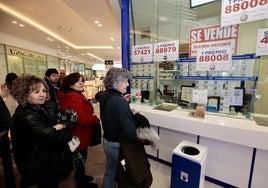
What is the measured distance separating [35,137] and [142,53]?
2.29 m

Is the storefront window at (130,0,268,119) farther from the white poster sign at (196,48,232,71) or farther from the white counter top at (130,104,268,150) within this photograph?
the white counter top at (130,104,268,150)

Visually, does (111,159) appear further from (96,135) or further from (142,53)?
(142,53)

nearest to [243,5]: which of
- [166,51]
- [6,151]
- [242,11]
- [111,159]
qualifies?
[242,11]

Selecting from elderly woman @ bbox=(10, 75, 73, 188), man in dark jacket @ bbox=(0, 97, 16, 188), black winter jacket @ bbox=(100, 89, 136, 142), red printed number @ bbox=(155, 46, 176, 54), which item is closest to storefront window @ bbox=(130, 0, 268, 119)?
red printed number @ bbox=(155, 46, 176, 54)

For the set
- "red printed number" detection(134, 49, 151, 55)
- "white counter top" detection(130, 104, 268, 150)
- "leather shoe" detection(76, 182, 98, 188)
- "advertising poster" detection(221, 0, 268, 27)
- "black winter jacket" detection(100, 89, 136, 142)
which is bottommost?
"leather shoe" detection(76, 182, 98, 188)

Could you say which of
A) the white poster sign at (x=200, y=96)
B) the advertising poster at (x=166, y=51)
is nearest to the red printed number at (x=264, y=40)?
the white poster sign at (x=200, y=96)

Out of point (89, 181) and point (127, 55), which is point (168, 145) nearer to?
point (89, 181)

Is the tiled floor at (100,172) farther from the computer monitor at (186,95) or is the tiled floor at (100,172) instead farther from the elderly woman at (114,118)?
the computer monitor at (186,95)

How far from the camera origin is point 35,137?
1.24 m

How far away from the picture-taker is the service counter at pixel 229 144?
1621mm

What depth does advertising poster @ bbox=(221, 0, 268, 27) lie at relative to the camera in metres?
1.75

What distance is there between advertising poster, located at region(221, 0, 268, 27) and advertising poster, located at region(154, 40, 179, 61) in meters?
0.72

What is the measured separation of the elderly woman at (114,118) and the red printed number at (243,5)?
1.66 meters

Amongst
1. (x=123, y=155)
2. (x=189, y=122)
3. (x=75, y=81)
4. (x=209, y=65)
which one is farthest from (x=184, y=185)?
(x=75, y=81)
